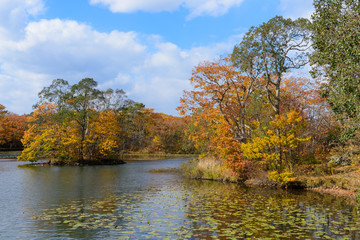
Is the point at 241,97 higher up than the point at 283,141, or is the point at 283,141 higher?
the point at 241,97

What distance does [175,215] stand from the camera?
36.0 feet

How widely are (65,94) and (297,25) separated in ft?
106

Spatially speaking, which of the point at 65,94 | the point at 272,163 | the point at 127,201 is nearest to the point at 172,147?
the point at 65,94

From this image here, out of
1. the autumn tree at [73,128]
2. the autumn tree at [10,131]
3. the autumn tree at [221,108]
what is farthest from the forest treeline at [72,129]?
the autumn tree at [10,131]

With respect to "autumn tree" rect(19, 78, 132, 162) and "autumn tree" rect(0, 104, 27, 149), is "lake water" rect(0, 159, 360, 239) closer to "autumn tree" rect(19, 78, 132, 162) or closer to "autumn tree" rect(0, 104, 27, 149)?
"autumn tree" rect(19, 78, 132, 162)

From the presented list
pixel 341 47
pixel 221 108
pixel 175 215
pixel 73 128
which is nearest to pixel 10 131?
pixel 73 128

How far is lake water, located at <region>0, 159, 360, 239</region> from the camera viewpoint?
28.2 feet

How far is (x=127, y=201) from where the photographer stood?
14203mm

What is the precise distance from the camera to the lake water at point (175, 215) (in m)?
8.59

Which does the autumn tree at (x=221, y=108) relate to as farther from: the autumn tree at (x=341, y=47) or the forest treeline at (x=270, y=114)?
the autumn tree at (x=341, y=47)

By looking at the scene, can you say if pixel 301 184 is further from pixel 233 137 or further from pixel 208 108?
pixel 208 108

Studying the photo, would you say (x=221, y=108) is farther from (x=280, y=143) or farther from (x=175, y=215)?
(x=175, y=215)

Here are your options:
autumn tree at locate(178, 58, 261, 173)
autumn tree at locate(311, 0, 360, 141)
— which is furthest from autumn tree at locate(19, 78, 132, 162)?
autumn tree at locate(311, 0, 360, 141)

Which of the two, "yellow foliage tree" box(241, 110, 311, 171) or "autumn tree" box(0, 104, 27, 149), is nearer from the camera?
"yellow foliage tree" box(241, 110, 311, 171)
